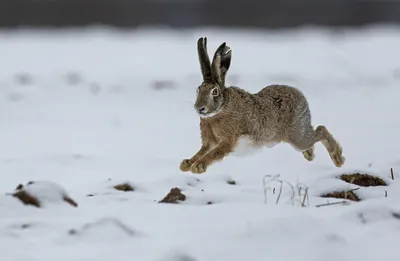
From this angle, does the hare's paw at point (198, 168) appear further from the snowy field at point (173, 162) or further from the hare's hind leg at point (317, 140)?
the hare's hind leg at point (317, 140)

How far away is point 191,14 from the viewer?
2559cm

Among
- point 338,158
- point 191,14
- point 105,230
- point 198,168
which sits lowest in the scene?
point 105,230

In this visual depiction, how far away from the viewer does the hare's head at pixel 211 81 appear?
15.6 feet

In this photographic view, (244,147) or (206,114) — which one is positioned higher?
(206,114)

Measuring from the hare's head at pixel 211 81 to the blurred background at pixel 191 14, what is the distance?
19854mm

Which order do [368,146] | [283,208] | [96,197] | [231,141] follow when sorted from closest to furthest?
1. [283,208]
2. [96,197]
3. [231,141]
4. [368,146]

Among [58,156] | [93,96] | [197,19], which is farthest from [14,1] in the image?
[58,156]

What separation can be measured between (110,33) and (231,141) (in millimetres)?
16915

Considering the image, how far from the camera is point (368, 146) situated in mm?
7219

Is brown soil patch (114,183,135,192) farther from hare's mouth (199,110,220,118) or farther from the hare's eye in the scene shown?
the hare's eye

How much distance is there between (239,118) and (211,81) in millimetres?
343

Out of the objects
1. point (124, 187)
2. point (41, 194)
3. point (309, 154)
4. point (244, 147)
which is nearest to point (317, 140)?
point (309, 154)

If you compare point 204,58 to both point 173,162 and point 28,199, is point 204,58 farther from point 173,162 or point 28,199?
point 173,162

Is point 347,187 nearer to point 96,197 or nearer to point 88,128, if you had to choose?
point 96,197
